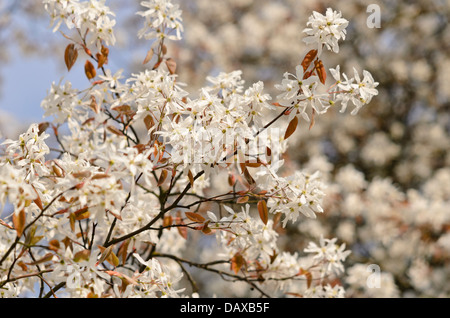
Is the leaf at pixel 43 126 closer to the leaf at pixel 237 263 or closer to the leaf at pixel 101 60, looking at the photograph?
the leaf at pixel 101 60

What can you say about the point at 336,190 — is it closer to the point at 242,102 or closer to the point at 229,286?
the point at 229,286

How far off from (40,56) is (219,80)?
6.17m

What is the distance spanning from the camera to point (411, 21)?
4766 mm

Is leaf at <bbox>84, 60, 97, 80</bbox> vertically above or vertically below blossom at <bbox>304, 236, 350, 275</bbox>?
above

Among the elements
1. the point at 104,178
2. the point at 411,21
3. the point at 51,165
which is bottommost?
the point at 104,178

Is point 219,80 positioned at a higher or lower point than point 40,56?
lower

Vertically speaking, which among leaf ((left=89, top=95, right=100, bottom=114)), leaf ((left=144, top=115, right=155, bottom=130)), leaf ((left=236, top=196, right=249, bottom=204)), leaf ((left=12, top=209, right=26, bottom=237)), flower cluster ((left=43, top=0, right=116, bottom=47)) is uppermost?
flower cluster ((left=43, top=0, right=116, bottom=47))

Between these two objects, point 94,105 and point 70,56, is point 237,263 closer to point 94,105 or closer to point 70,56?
point 94,105

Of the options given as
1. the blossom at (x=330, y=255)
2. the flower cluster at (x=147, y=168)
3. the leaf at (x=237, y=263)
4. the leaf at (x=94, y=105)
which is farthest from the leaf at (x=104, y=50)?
the blossom at (x=330, y=255)

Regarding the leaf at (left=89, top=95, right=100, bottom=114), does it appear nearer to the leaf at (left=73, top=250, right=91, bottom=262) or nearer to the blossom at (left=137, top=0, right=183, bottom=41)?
the blossom at (left=137, top=0, right=183, bottom=41)

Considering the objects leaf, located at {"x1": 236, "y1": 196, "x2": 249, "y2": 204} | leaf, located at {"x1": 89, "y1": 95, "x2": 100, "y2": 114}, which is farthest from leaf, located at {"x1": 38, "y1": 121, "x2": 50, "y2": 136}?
leaf, located at {"x1": 236, "y1": 196, "x2": 249, "y2": 204}

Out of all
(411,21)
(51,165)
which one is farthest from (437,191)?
(51,165)
